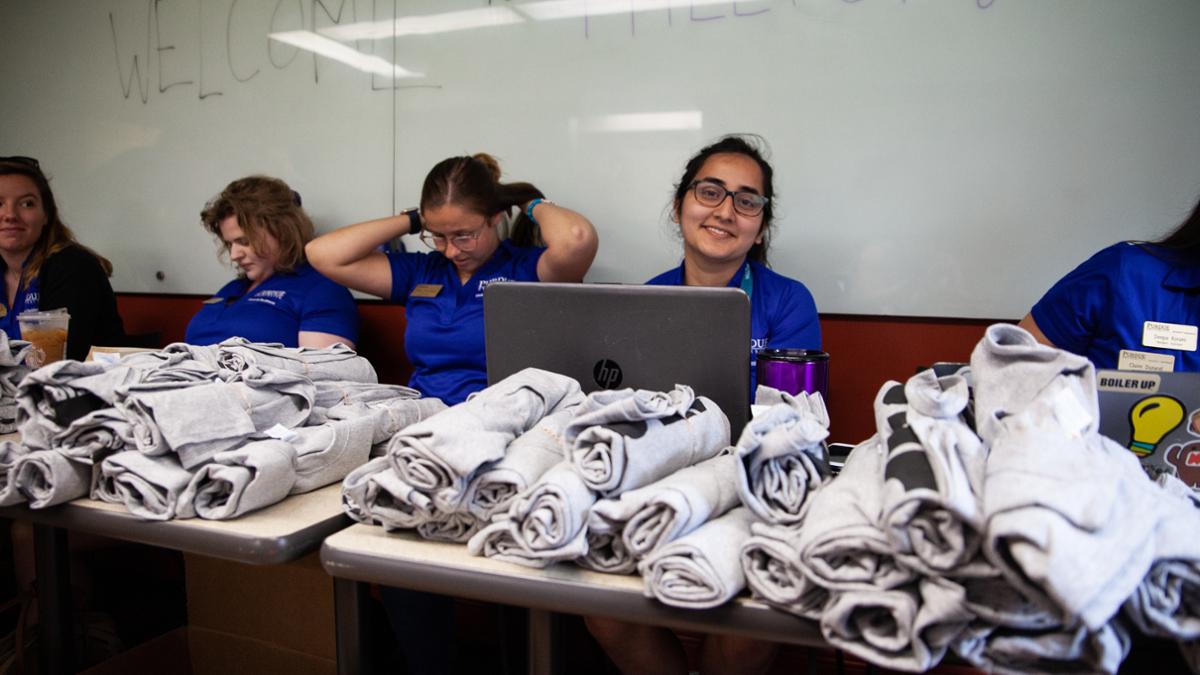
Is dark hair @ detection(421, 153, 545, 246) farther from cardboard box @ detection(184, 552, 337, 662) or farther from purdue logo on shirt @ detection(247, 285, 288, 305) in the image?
cardboard box @ detection(184, 552, 337, 662)

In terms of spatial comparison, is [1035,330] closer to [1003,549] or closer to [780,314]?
[780,314]

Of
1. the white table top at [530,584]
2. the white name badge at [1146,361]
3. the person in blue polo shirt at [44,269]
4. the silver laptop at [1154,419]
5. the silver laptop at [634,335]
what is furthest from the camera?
the person in blue polo shirt at [44,269]

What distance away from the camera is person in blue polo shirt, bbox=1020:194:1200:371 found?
137cm

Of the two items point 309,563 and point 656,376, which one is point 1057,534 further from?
point 309,563

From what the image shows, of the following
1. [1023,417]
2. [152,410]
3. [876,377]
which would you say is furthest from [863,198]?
[152,410]

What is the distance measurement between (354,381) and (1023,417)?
108 centimetres

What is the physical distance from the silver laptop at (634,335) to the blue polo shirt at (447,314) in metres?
0.74

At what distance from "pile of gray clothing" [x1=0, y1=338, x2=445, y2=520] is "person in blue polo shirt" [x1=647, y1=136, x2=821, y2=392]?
0.91 m

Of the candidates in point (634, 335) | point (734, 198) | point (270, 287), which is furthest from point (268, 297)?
point (634, 335)

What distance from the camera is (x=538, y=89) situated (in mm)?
2248

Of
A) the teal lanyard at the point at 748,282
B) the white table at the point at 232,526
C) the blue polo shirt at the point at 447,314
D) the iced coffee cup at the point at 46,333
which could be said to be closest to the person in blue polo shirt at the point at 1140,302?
the teal lanyard at the point at 748,282

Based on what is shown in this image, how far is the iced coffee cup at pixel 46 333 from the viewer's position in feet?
5.17

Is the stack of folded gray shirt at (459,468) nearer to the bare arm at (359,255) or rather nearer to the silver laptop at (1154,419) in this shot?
the silver laptop at (1154,419)

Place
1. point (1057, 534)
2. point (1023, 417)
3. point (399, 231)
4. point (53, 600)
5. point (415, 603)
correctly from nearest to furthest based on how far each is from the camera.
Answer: point (1057, 534) → point (1023, 417) → point (53, 600) → point (415, 603) → point (399, 231)
